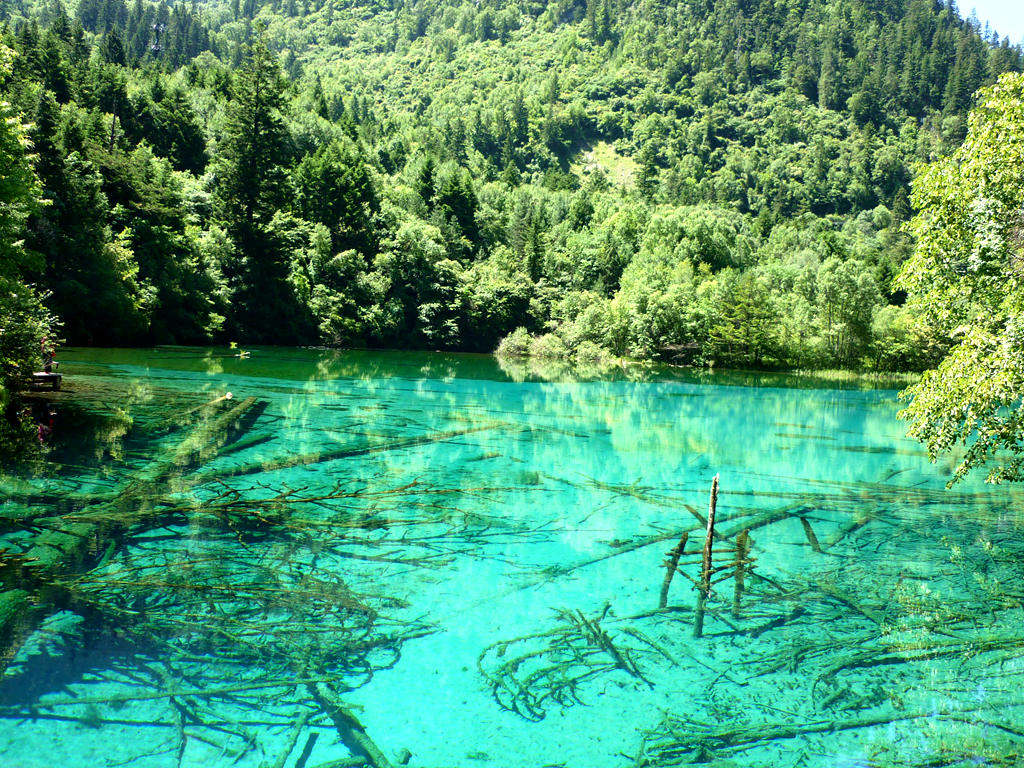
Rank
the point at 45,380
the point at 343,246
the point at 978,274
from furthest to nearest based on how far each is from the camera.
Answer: the point at 343,246
the point at 45,380
the point at 978,274

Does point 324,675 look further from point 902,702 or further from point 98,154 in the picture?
point 98,154

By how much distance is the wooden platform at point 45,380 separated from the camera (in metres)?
22.4

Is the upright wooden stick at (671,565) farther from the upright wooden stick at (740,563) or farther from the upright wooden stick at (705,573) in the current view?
the upright wooden stick at (740,563)

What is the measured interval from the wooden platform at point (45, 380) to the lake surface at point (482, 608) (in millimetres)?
1498

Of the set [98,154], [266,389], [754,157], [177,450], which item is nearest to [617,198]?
[754,157]

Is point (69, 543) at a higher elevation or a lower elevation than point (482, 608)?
higher

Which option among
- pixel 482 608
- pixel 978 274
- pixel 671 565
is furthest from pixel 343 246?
pixel 482 608

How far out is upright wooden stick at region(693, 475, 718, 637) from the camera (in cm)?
1012

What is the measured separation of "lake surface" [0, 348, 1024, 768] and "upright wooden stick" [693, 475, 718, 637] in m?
0.13

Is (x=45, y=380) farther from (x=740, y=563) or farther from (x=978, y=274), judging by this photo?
(x=978, y=274)

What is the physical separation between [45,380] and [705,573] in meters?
22.1

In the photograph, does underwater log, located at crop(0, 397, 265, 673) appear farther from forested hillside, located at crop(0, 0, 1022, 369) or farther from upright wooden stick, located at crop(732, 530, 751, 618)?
upright wooden stick, located at crop(732, 530, 751, 618)

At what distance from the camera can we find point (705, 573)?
1180cm

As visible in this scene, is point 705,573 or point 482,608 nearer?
point 482,608
